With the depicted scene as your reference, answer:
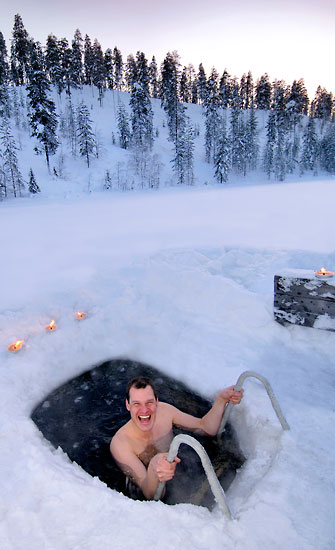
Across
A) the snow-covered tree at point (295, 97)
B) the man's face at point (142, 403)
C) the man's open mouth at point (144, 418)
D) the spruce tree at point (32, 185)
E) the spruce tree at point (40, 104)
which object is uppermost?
the snow-covered tree at point (295, 97)

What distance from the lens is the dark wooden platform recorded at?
471cm

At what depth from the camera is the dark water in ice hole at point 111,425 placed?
122 inches

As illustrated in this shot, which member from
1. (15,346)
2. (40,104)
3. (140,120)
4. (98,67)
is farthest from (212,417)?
(98,67)

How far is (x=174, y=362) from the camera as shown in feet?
15.6

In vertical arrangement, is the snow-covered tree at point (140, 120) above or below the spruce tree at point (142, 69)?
below

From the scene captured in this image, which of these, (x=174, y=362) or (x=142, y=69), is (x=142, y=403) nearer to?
(x=174, y=362)

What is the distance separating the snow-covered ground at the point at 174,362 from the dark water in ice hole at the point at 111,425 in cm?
16

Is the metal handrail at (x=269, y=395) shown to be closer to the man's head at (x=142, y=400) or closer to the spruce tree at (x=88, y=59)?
the man's head at (x=142, y=400)

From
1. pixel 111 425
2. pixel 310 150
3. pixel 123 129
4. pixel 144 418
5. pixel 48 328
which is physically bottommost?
pixel 111 425

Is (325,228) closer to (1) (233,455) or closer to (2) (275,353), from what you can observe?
(2) (275,353)

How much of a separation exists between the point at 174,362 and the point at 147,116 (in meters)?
49.8

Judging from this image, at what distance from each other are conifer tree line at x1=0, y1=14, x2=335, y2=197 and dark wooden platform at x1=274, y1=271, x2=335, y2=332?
2931 centimetres

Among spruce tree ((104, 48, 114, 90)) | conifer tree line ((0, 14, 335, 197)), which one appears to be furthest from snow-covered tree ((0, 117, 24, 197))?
spruce tree ((104, 48, 114, 90))

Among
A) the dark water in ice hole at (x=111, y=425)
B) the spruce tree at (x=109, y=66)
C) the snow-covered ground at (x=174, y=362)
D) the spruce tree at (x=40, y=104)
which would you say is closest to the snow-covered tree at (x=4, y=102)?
the spruce tree at (x=40, y=104)
